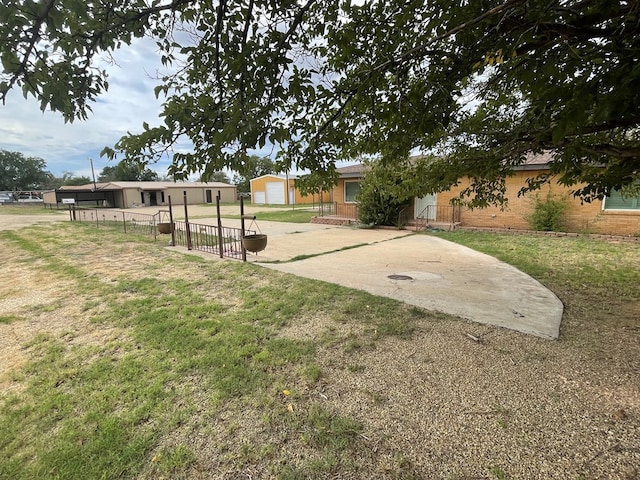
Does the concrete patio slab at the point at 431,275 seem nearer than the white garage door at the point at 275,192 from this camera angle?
Yes

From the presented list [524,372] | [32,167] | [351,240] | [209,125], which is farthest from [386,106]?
[32,167]

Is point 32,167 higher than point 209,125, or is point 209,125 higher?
point 32,167

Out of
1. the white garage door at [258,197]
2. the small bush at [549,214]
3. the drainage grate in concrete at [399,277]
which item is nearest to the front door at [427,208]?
the small bush at [549,214]

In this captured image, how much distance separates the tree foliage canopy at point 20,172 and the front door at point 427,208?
71754 millimetres

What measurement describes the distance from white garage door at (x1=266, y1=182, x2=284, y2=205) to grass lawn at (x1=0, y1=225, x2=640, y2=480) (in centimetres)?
3004

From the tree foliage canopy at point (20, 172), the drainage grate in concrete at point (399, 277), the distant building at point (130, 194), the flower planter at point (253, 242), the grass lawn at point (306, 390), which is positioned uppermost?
the tree foliage canopy at point (20, 172)

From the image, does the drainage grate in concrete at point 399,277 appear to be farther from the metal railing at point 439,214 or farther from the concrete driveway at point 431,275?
the metal railing at point 439,214

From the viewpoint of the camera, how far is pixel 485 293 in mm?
4969

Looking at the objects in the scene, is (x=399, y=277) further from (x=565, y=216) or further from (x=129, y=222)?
(x=129, y=222)

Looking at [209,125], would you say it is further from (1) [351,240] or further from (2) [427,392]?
(1) [351,240]

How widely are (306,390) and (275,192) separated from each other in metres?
33.3

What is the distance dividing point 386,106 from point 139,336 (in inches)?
141

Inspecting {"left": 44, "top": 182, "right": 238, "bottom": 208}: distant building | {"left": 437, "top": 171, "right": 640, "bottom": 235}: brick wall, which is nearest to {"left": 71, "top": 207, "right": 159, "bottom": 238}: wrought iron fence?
{"left": 437, "top": 171, "right": 640, "bottom": 235}: brick wall

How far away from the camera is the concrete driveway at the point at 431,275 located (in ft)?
13.6
